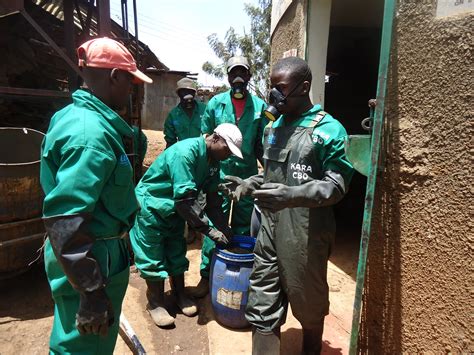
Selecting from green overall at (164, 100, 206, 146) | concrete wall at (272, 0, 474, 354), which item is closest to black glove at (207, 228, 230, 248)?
concrete wall at (272, 0, 474, 354)

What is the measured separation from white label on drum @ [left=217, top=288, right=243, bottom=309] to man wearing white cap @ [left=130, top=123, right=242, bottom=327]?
1.36 ft

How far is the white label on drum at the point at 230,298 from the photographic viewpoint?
3.06 metres

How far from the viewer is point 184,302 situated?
3.47m

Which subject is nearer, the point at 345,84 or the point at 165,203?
the point at 165,203

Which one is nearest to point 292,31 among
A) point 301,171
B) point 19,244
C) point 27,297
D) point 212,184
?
point 212,184

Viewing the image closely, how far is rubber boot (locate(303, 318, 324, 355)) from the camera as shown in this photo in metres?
2.49

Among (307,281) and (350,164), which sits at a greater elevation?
(350,164)

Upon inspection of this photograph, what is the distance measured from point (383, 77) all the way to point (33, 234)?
3258mm

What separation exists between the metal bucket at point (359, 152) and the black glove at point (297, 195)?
0.18 m

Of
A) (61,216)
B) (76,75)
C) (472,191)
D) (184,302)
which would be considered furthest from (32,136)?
(472,191)

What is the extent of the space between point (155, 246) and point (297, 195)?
1761mm

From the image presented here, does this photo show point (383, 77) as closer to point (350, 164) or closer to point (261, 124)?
point (350, 164)

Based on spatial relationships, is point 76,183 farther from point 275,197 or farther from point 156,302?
point 156,302

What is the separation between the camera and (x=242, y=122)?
400 centimetres
